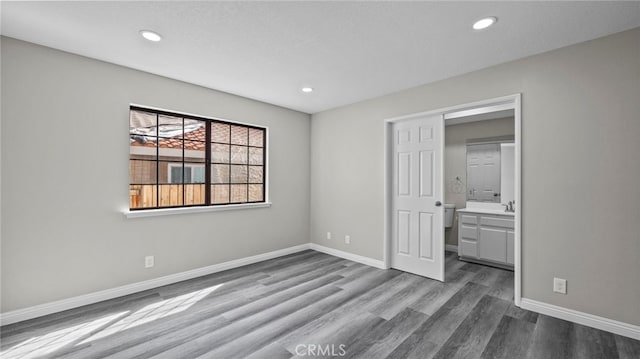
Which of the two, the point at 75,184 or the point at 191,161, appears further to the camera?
the point at 191,161

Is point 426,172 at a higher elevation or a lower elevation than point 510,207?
higher

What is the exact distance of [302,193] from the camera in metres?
4.98

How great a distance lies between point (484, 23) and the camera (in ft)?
7.15

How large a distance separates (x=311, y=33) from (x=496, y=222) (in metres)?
3.72

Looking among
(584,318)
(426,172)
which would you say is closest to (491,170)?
(426,172)

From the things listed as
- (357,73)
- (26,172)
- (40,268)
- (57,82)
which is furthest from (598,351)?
(57,82)

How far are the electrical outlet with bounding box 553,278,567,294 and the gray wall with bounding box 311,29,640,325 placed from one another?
0.12ft

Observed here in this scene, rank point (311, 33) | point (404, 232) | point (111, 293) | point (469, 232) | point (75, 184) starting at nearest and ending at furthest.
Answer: point (311, 33), point (75, 184), point (111, 293), point (404, 232), point (469, 232)

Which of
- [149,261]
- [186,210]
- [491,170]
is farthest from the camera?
[491,170]

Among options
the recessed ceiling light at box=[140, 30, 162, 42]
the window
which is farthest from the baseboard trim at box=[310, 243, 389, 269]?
the recessed ceiling light at box=[140, 30, 162, 42]

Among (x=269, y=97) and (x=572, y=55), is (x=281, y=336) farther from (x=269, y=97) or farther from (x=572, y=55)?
(x=572, y=55)

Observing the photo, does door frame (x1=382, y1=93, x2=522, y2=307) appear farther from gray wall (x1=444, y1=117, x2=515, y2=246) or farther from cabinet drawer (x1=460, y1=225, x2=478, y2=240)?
cabinet drawer (x1=460, y1=225, x2=478, y2=240)

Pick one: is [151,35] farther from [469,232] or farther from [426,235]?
[469,232]

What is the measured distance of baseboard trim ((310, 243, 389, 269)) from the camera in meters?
4.05
